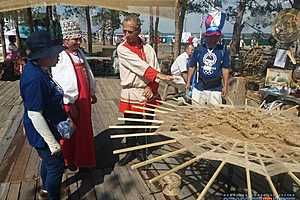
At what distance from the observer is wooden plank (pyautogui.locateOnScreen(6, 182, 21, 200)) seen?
3.08m

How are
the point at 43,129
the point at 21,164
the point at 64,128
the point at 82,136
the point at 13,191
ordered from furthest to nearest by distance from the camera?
the point at 21,164 < the point at 82,136 < the point at 13,191 < the point at 64,128 < the point at 43,129

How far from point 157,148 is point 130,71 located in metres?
1.28

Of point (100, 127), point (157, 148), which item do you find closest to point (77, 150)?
point (157, 148)

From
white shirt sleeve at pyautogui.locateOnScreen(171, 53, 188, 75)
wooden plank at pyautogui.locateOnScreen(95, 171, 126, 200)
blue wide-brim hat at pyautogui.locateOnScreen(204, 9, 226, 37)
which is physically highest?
blue wide-brim hat at pyautogui.locateOnScreen(204, 9, 226, 37)

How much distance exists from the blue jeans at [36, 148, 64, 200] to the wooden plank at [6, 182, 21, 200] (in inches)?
20.1

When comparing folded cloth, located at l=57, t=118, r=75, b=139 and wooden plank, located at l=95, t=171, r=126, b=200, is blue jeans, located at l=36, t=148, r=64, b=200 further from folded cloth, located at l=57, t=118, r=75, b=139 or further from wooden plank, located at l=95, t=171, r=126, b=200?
wooden plank, located at l=95, t=171, r=126, b=200

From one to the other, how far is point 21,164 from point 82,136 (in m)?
0.91

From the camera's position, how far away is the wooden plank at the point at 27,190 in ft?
10.1

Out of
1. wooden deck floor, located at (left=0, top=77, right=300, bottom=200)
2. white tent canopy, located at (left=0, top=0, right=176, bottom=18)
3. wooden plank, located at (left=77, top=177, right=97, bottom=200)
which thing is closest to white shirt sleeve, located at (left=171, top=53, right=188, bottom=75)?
white tent canopy, located at (left=0, top=0, right=176, bottom=18)

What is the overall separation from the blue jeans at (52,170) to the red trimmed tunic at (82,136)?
651mm

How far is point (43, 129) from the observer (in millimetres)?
2436

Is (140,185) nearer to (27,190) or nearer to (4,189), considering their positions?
(27,190)

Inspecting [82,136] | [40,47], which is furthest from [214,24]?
[40,47]

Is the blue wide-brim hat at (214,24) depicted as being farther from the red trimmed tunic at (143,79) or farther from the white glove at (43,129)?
the white glove at (43,129)
